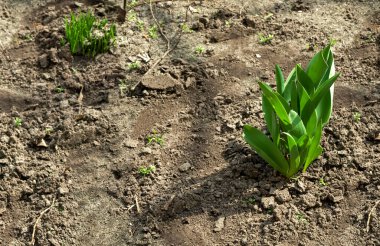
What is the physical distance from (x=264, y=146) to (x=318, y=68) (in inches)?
18.1

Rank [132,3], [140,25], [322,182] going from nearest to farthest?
1. [322,182]
2. [140,25]
3. [132,3]

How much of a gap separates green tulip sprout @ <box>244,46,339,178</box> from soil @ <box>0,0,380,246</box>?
0.18 meters

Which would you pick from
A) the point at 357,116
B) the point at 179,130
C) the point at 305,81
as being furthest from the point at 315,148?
the point at 179,130

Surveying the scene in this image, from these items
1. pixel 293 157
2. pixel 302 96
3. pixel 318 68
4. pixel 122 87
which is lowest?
pixel 122 87

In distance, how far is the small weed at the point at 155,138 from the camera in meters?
3.78

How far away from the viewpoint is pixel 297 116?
10.3 ft

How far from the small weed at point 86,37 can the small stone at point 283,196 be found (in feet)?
5.44

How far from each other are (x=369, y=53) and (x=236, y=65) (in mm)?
844

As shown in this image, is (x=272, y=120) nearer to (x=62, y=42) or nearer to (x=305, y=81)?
(x=305, y=81)

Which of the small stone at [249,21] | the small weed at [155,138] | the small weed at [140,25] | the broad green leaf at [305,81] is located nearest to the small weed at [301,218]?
the broad green leaf at [305,81]

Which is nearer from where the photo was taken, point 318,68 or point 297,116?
point 297,116

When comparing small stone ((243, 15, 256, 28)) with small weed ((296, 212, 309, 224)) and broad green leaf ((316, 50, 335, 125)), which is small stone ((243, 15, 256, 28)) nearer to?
broad green leaf ((316, 50, 335, 125))

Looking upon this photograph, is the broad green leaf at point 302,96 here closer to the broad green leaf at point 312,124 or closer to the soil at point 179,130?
the broad green leaf at point 312,124

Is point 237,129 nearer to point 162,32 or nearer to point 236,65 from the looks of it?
point 236,65
